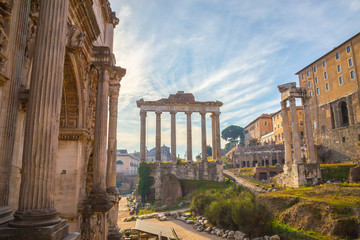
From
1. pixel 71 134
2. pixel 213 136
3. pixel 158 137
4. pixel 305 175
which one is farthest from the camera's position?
pixel 213 136

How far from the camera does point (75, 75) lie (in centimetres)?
861

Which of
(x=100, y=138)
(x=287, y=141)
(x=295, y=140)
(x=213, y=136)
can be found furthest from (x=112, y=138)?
(x=213, y=136)

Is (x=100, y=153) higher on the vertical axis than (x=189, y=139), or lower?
lower

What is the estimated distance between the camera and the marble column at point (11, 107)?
4781 millimetres

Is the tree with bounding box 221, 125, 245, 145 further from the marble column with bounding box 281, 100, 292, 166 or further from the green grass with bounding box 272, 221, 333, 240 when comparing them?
the green grass with bounding box 272, 221, 333, 240

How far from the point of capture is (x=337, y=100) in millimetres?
42594

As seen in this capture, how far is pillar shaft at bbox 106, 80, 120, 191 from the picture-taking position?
42.5ft

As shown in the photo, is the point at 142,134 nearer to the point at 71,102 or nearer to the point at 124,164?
the point at 71,102

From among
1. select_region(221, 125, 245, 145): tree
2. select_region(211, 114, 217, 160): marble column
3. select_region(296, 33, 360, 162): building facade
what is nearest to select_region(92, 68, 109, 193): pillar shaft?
select_region(211, 114, 217, 160): marble column

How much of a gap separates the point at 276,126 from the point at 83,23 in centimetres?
6534

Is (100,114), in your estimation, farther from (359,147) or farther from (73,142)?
(359,147)

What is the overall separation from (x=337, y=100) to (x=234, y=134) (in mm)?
49431

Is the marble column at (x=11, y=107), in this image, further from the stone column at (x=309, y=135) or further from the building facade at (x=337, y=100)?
the building facade at (x=337, y=100)

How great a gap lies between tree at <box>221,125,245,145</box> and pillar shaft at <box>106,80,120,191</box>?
80.3 metres
